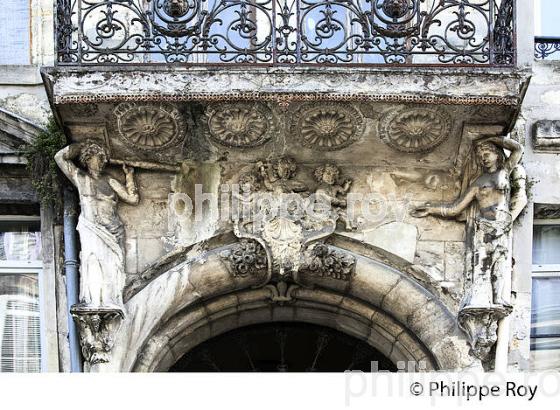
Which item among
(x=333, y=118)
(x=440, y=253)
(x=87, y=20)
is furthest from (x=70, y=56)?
(x=440, y=253)

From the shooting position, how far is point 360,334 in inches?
553

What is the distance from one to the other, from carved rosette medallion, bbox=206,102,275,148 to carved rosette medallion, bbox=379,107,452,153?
740 mm

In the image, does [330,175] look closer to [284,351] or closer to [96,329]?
[284,351]

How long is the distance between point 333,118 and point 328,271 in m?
1.01

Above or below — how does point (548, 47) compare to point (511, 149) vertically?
above

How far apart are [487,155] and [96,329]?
269 centimetres

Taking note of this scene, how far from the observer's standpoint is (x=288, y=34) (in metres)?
13.3

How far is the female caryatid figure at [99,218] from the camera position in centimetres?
1325

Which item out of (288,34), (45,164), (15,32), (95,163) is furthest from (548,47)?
(15,32)

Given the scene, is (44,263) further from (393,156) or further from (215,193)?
(393,156)

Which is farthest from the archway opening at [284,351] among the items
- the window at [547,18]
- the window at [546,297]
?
the window at [547,18]

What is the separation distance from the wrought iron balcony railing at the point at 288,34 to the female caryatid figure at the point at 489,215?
0.59 meters

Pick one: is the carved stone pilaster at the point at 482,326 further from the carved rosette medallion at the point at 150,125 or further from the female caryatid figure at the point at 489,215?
the carved rosette medallion at the point at 150,125

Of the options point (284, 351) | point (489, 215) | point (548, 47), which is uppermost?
point (548, 47)
